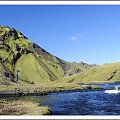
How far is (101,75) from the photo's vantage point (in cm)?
8619

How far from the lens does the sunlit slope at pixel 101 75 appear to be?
279 ft

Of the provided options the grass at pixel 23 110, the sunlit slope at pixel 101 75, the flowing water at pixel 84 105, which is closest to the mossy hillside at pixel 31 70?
the sunlit slope at pixel 101 75

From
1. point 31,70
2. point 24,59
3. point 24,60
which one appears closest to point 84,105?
point 31,70

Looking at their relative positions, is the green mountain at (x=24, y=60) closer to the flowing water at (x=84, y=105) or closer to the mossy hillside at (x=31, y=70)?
the mossy hillside at (x=31, y=70)

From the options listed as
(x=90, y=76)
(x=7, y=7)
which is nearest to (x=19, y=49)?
(x=90, y=76)

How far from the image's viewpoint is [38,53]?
393 ft

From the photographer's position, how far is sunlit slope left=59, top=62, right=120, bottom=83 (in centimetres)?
8512

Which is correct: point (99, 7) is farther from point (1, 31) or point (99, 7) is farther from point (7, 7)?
point (1, 31)

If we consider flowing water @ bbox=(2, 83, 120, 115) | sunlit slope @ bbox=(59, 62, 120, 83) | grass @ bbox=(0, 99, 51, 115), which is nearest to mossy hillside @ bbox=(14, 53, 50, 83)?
sunlit slope @ bbox=(59, 62, 120, 83)

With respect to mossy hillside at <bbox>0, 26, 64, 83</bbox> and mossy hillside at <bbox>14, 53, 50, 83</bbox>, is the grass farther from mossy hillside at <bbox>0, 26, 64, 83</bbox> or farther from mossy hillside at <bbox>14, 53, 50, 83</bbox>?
mossy hillside at <bbox>0, 26, 64, 83</bbox>

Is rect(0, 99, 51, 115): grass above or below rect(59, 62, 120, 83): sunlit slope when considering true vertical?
above

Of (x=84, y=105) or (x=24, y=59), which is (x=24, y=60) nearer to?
(x=24, y=59)

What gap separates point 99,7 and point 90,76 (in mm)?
73837

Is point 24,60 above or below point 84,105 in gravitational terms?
above
